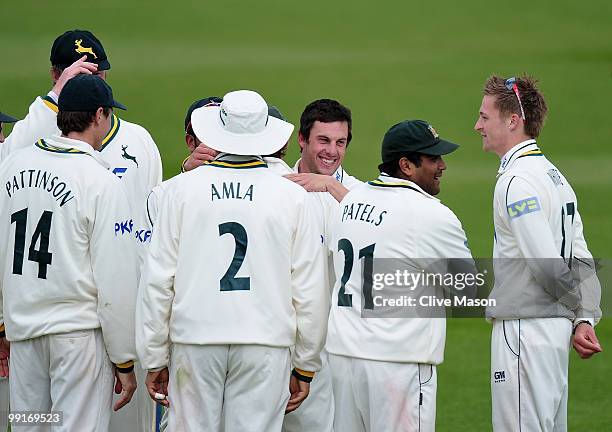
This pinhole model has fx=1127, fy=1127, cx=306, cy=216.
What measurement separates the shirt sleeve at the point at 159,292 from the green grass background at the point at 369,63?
825 centimetres

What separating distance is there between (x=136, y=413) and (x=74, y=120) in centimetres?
157

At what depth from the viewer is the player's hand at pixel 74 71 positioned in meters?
5.30

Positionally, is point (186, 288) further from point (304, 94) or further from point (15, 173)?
point (304, 94)

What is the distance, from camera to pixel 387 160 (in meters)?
4.77

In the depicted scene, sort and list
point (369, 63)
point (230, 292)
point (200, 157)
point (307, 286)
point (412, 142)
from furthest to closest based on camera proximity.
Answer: point (369, 63) < point (200, 157) < point (412, 142) < point (307, 286) < point (230, 292)

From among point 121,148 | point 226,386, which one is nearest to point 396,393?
point 226,386

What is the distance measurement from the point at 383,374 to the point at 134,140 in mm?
1857

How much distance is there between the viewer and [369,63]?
1894 centimetres

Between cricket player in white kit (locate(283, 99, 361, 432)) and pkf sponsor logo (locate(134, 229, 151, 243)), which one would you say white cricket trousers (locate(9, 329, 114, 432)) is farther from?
cricket player in white kit (locate(283, 99, 361, 432))

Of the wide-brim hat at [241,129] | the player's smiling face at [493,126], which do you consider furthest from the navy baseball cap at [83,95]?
the player's smiling face at [493,126]

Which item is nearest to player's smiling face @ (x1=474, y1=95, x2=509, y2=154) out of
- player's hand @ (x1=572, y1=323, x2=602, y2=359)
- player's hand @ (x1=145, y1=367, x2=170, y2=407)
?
player's hand @ (x1=572, y1=323, x2=602, y2=359)

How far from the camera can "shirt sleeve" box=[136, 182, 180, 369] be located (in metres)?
4.36

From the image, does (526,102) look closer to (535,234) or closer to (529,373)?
(535,234)

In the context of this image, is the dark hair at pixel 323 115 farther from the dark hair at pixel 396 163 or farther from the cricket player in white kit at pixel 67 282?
the cricket player in white kit at pixel 67 282
